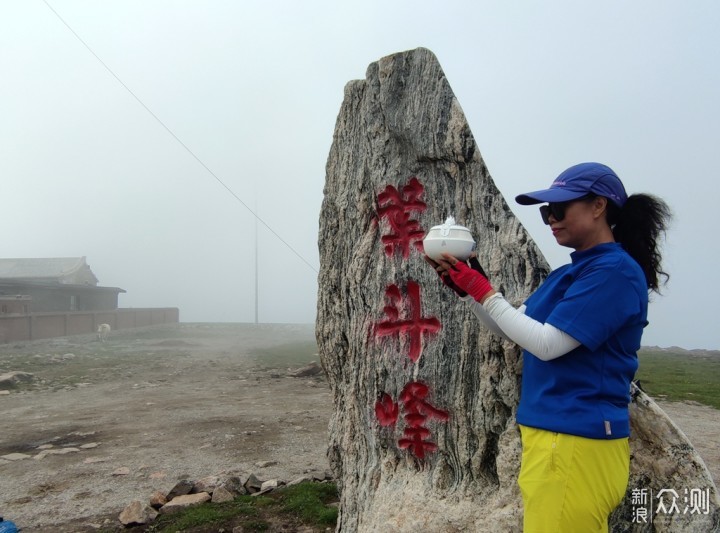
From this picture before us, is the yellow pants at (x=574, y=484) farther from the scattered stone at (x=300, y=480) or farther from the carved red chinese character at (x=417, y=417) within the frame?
the scattered stone at (x=300, y=480)

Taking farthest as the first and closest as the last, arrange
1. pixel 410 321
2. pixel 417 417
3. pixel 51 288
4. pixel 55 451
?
pixel 51 288, pixel 55 451, pixel 410 321, pixel 417 417

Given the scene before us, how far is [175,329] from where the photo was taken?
112 ft

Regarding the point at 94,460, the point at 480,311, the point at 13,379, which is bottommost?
the point at 94,460

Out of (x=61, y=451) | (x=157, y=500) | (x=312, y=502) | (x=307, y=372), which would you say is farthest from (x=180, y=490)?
(x=307, y=372)

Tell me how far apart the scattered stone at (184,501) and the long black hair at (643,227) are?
14.8ft

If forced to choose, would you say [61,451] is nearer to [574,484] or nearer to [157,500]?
[157,500]

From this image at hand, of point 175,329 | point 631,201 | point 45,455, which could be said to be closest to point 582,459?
point 631,201

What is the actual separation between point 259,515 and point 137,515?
1076 millimetres

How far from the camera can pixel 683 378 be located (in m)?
13.9

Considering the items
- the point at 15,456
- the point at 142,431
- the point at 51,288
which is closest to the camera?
the point at 15,456

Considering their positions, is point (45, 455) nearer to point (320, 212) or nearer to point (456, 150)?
point (320, 212)

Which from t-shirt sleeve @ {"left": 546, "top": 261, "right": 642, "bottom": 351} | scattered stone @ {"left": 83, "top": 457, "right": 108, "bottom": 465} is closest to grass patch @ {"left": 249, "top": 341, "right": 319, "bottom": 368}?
scattered stone @ {"left": 83, "top": 457, "right": 108, "bottom": 465}

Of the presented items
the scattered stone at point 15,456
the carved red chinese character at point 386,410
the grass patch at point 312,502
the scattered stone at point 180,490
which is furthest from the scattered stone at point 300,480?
the scattered stone at point 15,456

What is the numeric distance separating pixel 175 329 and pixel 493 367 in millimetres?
33203
